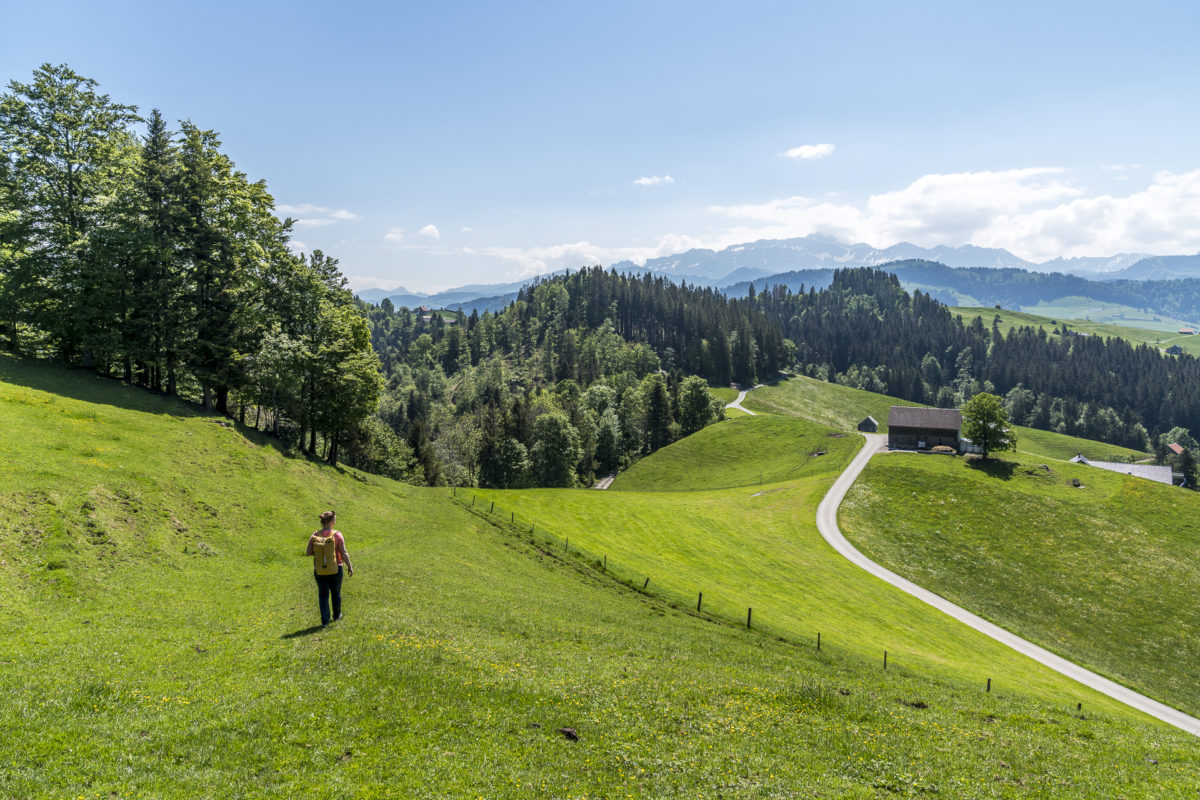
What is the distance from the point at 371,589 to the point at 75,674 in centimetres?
1298

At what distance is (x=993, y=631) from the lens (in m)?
55.4

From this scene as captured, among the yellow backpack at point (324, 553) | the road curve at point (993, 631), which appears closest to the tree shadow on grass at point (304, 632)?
the yellow backpack at point (324, 553)

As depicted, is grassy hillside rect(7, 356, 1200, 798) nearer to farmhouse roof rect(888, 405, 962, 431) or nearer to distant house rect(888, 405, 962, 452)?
distant house rect(888, 405, 962, 452)

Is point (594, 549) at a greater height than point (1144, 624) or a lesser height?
greater

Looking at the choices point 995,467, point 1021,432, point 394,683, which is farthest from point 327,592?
point 1021,432

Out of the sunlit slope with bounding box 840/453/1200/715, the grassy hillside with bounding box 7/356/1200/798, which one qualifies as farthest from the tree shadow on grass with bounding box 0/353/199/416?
the sunlit slope with bounding box 840/453/1200/715

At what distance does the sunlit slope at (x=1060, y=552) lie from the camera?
177 feet

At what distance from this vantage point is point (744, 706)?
1873 centimetres

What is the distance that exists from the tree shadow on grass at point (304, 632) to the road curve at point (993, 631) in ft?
186

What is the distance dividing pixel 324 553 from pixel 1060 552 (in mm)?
88181

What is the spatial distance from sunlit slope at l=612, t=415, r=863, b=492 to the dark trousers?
3715 inches

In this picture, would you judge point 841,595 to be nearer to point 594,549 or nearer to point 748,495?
point 594,549

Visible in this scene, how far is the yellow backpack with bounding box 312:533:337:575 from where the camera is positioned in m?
19.6

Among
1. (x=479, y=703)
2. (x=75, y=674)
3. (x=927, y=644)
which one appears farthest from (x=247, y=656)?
(x=927, y=644)
